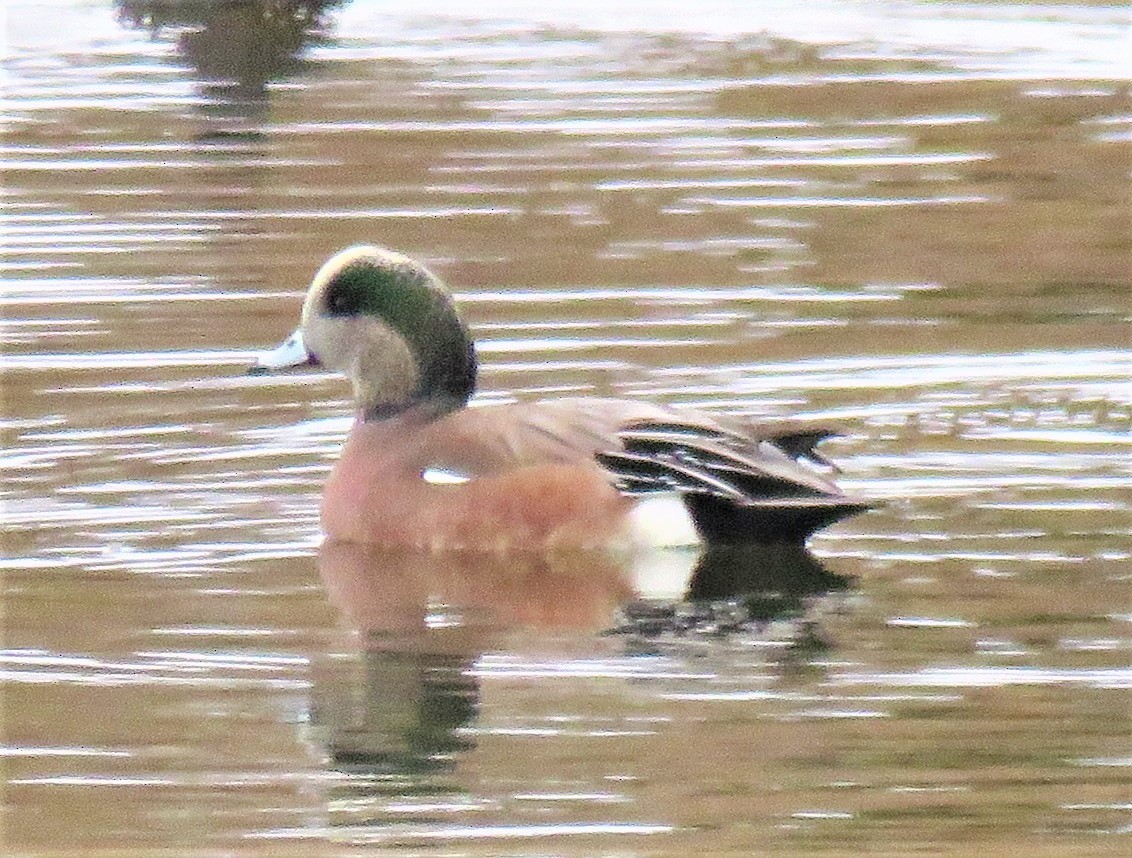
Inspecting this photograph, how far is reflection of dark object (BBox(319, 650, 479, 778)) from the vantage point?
6.92m

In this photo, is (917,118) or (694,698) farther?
(917,118)

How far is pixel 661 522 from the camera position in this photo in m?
8.80

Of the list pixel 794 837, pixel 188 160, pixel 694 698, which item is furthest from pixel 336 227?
pixel 794 837

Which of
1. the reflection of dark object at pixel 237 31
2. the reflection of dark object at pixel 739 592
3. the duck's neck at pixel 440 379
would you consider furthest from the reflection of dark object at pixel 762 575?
the reflection of dark object at pixel 237 31

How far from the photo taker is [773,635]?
796 centimetres

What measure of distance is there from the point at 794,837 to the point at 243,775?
1.28 m

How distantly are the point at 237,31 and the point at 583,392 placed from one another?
10548 mm

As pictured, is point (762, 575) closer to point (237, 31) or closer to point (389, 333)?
point (389, 333)

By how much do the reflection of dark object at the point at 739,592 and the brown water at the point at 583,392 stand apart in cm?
2

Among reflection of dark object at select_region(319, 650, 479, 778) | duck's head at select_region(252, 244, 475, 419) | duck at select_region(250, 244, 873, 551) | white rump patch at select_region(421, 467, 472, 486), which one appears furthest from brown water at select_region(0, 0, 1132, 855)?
duck's head at select_region(252, 244, 475, 419)

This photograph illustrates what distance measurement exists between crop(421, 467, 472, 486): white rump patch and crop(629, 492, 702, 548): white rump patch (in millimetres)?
504

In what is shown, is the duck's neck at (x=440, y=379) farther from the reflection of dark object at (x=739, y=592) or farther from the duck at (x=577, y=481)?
the reflection of dark object at (x=739, y=592)

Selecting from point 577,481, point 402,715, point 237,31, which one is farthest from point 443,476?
point 237,31

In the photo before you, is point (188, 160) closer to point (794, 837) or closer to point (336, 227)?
point (336, 227)
